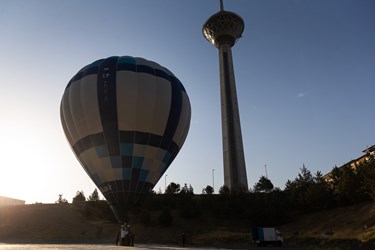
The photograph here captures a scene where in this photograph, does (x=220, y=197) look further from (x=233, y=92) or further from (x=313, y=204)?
(x=233, y=92)

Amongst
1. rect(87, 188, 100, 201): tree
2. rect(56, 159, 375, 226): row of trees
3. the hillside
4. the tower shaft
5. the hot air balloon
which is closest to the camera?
the hot air balloon

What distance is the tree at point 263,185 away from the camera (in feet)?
248

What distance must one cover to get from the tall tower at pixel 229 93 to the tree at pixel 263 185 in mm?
3458

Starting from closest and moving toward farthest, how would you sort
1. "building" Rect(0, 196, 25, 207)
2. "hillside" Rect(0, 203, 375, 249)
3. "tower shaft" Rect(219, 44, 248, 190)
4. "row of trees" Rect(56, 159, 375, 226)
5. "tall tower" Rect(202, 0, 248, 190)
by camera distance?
"hillside" Rect(0, 203, 375, 249), "row of trees" Rect(56, 159, 375, 226), "tower shaft" Rect(219, 44, 248, 190), "tall tower" Rect(202, 0, 248, 190), "building" Rect(0, 196, 25, 207)

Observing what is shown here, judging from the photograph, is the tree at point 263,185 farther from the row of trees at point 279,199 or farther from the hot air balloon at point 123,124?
the hot air balloon at point 123,124

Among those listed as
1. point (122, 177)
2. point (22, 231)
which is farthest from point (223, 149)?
point (122, 177)

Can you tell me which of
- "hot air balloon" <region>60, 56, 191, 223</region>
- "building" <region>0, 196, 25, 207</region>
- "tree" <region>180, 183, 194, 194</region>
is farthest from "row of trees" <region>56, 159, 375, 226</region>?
"building" <region>0, 196, 25, 207</region>

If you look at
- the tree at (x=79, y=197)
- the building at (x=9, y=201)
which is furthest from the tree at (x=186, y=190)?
the building at (x=9, y=201)

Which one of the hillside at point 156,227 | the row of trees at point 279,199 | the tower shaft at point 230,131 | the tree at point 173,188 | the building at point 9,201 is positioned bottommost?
the hillside at point 156,227

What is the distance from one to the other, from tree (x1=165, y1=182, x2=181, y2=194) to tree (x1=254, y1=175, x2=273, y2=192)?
1710 cm

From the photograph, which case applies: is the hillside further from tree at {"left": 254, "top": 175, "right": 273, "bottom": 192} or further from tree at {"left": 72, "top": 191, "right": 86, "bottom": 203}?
tree at {"left": 254, "top": 175, "right": 273, "bottom": 192}

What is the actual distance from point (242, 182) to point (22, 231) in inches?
1939

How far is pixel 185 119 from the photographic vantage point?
32188 mm

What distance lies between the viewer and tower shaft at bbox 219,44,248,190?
8281 cm
